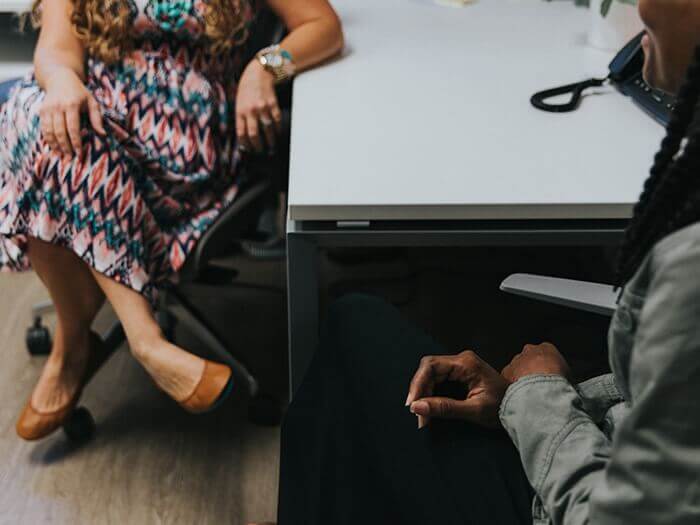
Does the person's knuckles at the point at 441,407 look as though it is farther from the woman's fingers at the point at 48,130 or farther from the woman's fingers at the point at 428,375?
the woman's fingers at the point at 48,130

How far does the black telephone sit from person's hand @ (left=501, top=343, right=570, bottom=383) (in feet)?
1.68

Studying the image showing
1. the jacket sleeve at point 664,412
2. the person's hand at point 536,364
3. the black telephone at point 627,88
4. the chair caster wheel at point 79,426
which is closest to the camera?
the jacket sleeve at point 664,412

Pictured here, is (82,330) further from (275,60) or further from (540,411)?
(540,411)

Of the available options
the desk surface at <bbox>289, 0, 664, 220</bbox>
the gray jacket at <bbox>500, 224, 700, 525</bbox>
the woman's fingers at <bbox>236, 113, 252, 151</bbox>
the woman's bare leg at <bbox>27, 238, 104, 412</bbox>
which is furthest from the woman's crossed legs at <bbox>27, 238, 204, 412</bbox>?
the gray jacket at <bbox>500, 224, 700, 525</bbox>

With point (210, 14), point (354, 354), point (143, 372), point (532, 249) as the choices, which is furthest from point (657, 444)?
point (532, 249)

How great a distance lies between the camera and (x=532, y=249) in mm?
2381

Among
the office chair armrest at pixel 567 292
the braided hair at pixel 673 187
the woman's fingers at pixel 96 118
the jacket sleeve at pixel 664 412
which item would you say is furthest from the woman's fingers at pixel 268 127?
the jacket sleeve at pixel 664 412

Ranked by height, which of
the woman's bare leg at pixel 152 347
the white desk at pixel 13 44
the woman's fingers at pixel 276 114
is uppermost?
the woman's fingers at pixel 276 114

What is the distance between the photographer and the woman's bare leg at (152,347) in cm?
158

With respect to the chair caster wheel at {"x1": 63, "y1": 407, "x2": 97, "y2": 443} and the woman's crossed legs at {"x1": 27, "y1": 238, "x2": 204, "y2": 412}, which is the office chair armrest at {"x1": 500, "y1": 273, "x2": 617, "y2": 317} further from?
the chair caster wheel at {"x1": 63, "y1": 407, "x2": 97, "y2": 443}

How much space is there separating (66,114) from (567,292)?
2.96 feet

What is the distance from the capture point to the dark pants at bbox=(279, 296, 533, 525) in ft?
3.09

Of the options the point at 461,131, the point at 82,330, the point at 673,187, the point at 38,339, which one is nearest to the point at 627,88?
the point at 461,131

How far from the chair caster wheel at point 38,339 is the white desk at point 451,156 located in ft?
2.92
